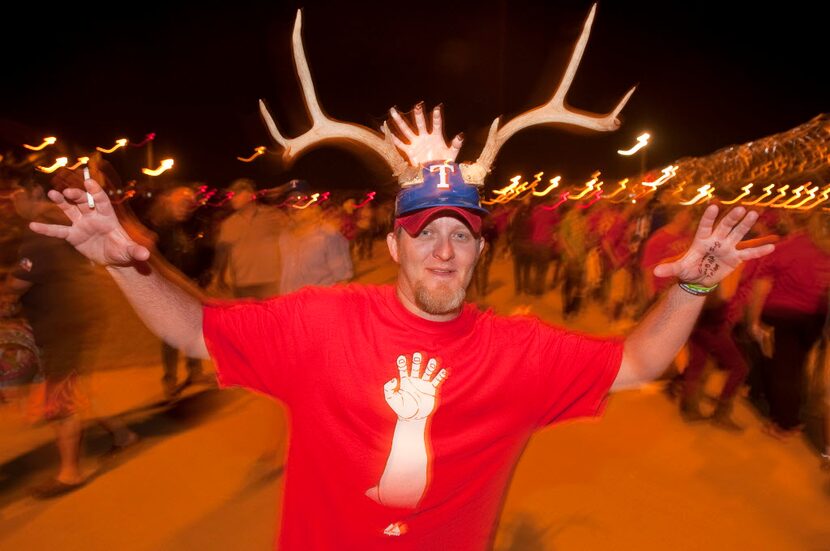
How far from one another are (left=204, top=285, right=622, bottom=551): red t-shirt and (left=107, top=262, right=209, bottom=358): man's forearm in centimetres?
5

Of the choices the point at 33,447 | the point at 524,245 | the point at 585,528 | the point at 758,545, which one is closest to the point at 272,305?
the point at 585,528

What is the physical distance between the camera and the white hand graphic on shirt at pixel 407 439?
182 centimetres

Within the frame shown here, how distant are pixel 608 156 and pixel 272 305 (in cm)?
5207

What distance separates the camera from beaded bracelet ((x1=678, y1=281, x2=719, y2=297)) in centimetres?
189

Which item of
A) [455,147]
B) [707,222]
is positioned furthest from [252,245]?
[707,222]

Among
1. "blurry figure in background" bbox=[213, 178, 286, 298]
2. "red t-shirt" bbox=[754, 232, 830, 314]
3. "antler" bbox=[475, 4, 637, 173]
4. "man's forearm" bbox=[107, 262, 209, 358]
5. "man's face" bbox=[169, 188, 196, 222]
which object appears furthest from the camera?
"man's face" bbox=[169, 188, 196, 222]

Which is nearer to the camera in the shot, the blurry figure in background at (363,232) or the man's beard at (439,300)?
the man's beard at (439,300)

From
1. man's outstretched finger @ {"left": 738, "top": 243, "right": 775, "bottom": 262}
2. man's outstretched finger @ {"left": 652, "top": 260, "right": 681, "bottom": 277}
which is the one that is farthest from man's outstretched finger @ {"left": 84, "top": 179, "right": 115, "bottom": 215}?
man's outstretched finger @ {"left": 738, "top": 243, "right": 775, "bottom": 262}

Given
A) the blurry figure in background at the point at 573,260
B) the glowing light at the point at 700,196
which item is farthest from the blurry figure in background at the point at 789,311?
the blurry figure in background at the point at 573,260

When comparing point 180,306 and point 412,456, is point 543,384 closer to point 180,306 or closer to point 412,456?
point 412,456

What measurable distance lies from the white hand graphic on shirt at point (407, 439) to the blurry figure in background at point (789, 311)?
4630 millimetres

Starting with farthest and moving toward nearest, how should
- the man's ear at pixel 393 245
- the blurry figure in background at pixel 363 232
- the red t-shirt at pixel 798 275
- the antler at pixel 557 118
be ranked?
the blurry figure in background at pixel 363 232 → the red t-shirt at pixel 798 275 → the antler at pixel 557 118 → the man's ear at pixel 393 245

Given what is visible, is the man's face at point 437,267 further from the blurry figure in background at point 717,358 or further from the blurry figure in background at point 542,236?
the blurry figure in background at point 542,236

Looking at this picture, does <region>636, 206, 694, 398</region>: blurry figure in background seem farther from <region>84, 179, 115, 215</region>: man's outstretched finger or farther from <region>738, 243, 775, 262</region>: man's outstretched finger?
<region>84, 179, 115, 215</region>: man's outstretched finger
